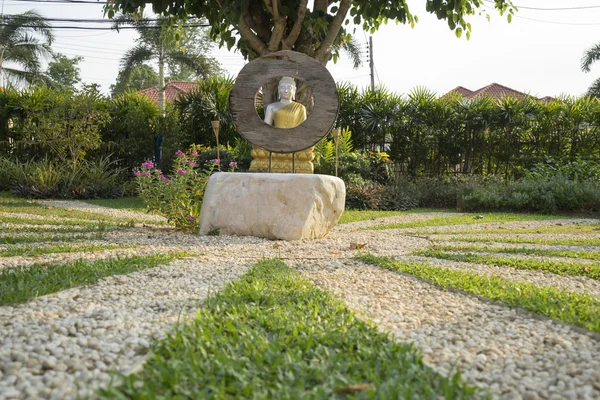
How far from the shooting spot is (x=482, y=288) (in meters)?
2.97

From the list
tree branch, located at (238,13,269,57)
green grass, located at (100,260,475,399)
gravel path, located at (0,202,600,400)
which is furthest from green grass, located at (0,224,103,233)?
tree branch, located at (238,13,269,57)

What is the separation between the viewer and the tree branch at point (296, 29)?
27.5 ft

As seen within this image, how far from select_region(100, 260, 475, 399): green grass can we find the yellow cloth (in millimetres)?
4514

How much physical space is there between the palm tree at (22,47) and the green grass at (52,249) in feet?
96.1

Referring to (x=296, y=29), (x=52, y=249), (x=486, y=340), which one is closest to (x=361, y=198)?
(x=296, y=29)

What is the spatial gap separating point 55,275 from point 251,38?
6884 millimetres

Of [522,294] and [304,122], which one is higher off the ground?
[304,122]

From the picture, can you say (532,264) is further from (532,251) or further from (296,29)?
(296,29)

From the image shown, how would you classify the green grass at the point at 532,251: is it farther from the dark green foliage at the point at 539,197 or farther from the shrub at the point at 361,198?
the shrub at the point at 361,198

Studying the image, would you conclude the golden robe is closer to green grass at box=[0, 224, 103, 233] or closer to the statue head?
the statue head

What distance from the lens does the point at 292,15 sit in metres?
8.55

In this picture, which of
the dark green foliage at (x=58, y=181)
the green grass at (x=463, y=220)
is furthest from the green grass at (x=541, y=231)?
the dark green foliage at (x=58, y=181)

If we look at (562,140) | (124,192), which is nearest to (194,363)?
(124,192)

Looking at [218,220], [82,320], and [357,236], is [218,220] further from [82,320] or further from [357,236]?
[82,320]
